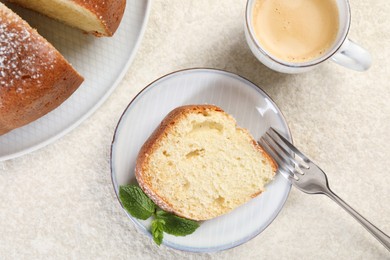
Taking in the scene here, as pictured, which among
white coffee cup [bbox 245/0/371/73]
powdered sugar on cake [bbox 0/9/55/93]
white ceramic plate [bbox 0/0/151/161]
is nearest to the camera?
powdered sugar on cake [bbox 0/9/55/93]

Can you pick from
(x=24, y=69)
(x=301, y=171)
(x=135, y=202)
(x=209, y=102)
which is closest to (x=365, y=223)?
(x=301, y=171)

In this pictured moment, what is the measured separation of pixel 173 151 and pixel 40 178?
21.9 inches

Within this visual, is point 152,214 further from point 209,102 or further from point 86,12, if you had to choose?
point 86,12

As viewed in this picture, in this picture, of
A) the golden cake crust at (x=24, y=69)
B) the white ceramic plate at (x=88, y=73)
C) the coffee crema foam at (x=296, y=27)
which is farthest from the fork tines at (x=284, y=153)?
the golden cake crust at (x=24, y=69)

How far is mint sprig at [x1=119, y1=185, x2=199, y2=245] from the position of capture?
6.01 feet

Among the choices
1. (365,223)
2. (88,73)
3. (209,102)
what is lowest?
(365,223)

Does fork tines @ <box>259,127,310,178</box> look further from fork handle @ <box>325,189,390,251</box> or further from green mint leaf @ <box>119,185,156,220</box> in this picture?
green mint leaf @ <box>119,185,156,220</box>

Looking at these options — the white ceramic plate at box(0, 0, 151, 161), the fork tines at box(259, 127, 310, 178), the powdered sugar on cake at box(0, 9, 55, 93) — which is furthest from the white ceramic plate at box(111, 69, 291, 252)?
the powdered sugar on cake at box(0, 9, 55, 93)

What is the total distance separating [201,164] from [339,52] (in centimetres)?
62

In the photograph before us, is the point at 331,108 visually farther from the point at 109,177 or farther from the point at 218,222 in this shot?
the point at 109,177

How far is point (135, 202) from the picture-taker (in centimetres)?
184

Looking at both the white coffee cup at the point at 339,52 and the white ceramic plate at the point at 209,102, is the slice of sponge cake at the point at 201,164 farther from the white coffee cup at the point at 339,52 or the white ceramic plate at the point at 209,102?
the white coffee cup at the point at 339,52

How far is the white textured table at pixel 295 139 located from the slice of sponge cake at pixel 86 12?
0.22 meters

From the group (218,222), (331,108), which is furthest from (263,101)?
(218,222)
